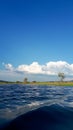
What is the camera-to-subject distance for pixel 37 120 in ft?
29.9

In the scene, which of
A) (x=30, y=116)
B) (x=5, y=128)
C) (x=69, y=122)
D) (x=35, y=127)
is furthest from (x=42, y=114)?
(x=5, y=128)

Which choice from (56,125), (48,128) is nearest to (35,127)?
(48,128)

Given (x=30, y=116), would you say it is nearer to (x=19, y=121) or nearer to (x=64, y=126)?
(x=19, y=121)

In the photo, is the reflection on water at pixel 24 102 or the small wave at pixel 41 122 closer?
the small wave at pixel 41 122

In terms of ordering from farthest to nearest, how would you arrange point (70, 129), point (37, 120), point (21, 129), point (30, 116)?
point (30, 116), point (37, 120), point (70, 129), point (21, 129)

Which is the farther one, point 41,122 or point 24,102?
point 24,102

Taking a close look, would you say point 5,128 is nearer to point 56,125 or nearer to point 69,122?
point 56,125

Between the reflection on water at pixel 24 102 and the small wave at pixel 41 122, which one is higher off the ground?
the reflection on water at pixel 24 102

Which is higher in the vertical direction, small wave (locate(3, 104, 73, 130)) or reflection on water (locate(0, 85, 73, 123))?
reflection on water (locate(0, 85, 73, 123))

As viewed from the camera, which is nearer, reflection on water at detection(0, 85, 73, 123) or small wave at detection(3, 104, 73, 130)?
small wave at detection(3, 104, 73, 130)

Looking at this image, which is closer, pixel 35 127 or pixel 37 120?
pixel 35 127

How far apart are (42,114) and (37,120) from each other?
1373 millimetres

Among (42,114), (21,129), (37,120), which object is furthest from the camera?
(42,114)

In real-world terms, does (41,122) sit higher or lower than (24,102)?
lower
